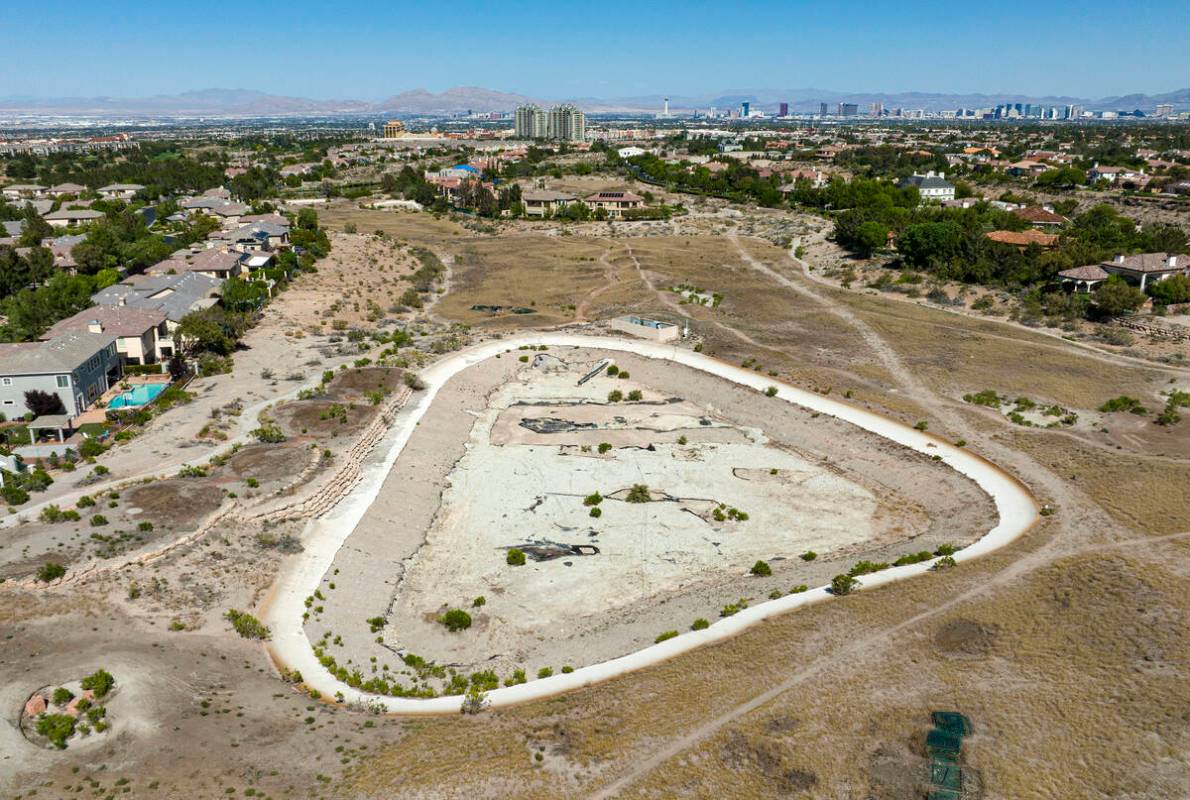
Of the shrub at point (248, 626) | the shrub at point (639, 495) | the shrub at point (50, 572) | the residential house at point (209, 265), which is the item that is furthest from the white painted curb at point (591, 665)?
the residential house at point (209, 265)

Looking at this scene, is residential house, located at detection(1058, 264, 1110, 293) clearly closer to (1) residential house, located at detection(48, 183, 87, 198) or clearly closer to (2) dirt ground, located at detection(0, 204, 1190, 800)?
(2) dirt ground, located at detection(0, 204, 1190, 800)

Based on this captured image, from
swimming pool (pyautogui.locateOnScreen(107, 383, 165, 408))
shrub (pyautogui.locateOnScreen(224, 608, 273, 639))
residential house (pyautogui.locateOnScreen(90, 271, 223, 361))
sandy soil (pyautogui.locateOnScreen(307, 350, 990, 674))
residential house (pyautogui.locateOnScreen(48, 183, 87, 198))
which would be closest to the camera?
shrub (pyautogui.locateOnScreen(224, 608, 273, 639))

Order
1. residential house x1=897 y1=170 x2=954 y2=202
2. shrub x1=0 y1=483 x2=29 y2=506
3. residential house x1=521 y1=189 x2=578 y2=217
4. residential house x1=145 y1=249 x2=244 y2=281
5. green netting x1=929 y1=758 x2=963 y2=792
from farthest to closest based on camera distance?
1. residential house x1=521 y1=189 x2=578 y2=217
2. residential house x1=897 y1=170 x2=954 y2=202
3. residential house x1=145 y1=249 x2=244 y2=281
4. shrub x1=0 y1=483 x2=29 y2=506
5. green netting x1=929 y1=758 x2=963 y2=792

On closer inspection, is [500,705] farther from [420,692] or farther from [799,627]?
[799,627]

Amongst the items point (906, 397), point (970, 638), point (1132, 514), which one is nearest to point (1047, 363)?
point (906, 397)

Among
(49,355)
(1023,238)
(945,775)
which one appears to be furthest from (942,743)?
(1023,238)

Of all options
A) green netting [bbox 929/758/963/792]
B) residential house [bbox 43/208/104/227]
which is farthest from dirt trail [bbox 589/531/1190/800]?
residential house [bbox 43/208/104/227]

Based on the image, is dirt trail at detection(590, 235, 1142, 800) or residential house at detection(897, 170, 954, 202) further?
residential house at detection(897, 170, 954, 202)

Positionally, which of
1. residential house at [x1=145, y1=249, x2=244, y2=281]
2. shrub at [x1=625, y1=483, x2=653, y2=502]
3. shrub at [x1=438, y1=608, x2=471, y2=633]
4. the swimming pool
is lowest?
shrub at [x1=438, y1=608, x2=471, y2=633]
